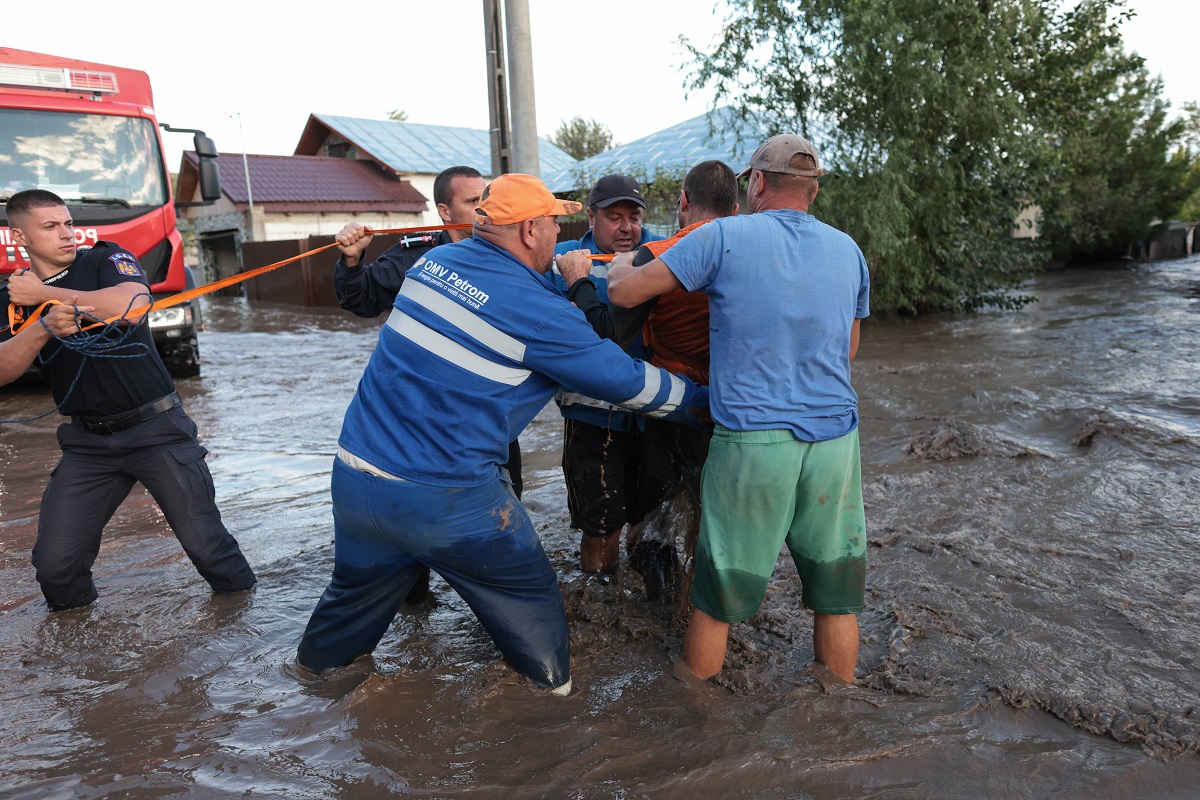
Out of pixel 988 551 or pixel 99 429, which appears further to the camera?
pixel 988 551

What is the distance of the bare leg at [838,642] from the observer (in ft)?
10.7

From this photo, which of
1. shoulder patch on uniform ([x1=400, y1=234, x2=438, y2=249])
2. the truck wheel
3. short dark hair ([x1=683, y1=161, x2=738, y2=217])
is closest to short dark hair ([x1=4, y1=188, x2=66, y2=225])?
shoulder patch on uniform ([x1=400, y1=234, x2=438, y2=249])

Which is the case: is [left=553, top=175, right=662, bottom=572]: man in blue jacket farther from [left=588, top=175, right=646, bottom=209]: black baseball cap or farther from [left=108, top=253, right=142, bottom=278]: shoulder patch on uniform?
[left=108, top=253, right=142, bottom=278]: shoulder patch on uniform

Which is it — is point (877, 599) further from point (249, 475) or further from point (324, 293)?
point (324, 293)

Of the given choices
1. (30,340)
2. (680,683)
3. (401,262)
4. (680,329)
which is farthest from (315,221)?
(680,683)

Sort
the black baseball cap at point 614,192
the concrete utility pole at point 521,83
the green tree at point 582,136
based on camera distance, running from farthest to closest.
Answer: the green tree at point 582,136 → the concrete utility pole at point 521,83 → the black baseball cap at point 614,192

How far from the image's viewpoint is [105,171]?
9.88m

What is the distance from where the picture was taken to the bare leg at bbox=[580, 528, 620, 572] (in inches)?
173

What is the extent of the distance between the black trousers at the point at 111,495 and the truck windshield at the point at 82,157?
22.0 ft

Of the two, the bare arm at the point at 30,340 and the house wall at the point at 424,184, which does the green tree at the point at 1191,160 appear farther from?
the bare arm at the point at 30,340

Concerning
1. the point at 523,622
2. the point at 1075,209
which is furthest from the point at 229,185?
the point at 523,622

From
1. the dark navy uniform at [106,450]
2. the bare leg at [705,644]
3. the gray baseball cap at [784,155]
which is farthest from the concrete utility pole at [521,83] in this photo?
the bare leg at [705,644]

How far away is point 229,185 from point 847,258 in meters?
31.1

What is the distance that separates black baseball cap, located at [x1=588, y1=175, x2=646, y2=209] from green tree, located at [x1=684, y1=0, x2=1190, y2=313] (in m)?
9.22
